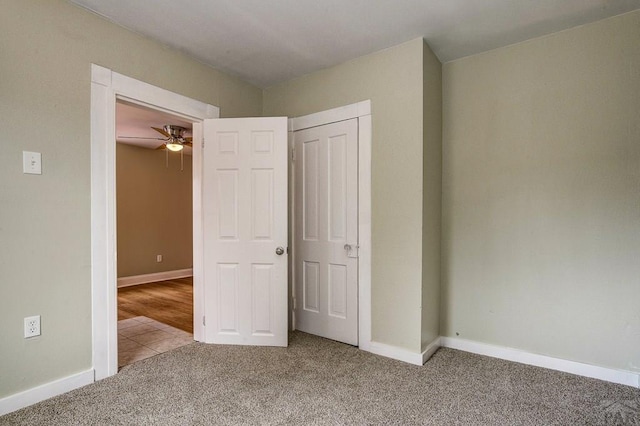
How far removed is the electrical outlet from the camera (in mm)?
2055

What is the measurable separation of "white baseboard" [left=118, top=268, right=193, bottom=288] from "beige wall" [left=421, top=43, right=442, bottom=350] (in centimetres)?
522

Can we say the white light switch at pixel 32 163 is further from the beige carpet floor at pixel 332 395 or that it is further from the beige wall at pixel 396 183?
the beige wall at pixel 396 183

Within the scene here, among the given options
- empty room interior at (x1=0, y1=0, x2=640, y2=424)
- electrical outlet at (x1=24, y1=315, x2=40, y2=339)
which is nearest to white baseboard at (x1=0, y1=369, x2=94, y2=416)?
empty room interior at (x1=0, y1=0, x2=640, y2=424)

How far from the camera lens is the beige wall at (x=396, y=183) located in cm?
272

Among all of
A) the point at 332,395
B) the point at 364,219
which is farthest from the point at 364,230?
the point at 332,395

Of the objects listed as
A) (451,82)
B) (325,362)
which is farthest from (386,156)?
(325,362)

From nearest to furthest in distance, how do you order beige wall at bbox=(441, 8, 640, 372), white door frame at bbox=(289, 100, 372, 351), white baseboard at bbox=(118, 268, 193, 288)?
1. beige wall at bbox=(441, 8, 640, 372)
2. white door frame at bbox=(289, 100, 372, 351)
3. white baseboard at bbox=(118, 268, 193, 288)

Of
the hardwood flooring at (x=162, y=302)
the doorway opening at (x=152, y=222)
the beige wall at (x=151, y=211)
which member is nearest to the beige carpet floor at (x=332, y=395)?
the hardwood flooring at (x=162, y=302)

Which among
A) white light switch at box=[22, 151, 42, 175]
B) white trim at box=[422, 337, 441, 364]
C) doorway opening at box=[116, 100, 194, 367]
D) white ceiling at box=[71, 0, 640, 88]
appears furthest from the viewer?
doorway opening at box=[116, 100, 194, 367]

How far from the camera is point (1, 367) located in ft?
6.41

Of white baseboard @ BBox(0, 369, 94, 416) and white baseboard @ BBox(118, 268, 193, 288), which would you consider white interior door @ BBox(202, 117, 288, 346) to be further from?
white baseboard @ BBox(118, 268, 193, 288)

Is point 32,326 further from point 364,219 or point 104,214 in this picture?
point 364,219

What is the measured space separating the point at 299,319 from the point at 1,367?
2.24 m

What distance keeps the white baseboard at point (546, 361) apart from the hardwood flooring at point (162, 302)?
264 cm
